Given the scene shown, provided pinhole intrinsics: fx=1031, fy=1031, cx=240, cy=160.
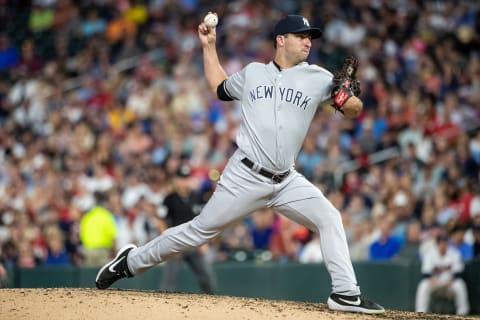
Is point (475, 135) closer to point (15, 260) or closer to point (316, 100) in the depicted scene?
point (15, 260)

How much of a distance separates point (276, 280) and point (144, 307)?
17.3 ft

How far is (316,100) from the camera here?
6.74 metres

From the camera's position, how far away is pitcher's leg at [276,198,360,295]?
6.71 metres

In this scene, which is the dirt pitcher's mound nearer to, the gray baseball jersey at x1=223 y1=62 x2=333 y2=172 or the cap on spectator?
the gray baseball jersey at x1=223 y1=62 x2=333 y2=172

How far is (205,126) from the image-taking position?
1472 cm

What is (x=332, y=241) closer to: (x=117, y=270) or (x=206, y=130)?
(x=117, y=270)

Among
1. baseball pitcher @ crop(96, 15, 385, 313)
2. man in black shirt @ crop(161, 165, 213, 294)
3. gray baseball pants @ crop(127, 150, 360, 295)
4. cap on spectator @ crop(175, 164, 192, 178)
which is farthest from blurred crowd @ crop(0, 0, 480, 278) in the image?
baseball pitcher @ crop(96, 15, 385, 313)

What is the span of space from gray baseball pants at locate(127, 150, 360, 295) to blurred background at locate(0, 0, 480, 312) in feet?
13.4

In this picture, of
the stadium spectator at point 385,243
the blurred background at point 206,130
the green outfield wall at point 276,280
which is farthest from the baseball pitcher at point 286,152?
the stadium spectator at point 385,243

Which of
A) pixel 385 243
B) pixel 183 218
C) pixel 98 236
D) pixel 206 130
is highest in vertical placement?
pixel 206 130

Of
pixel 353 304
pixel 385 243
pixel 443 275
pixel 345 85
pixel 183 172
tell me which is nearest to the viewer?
pixel 345 85

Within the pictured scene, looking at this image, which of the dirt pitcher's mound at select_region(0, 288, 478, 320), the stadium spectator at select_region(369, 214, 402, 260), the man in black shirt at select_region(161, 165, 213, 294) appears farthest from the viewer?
the stadium spectator at select_region(369, 214, 402, 260)

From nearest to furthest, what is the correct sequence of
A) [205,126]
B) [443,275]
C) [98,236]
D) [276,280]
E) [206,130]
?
[443,275] < [276,280] < [98,236] < [206,130] < [205,126]

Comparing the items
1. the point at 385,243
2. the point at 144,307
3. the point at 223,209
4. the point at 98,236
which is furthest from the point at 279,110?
the point at 98,236
